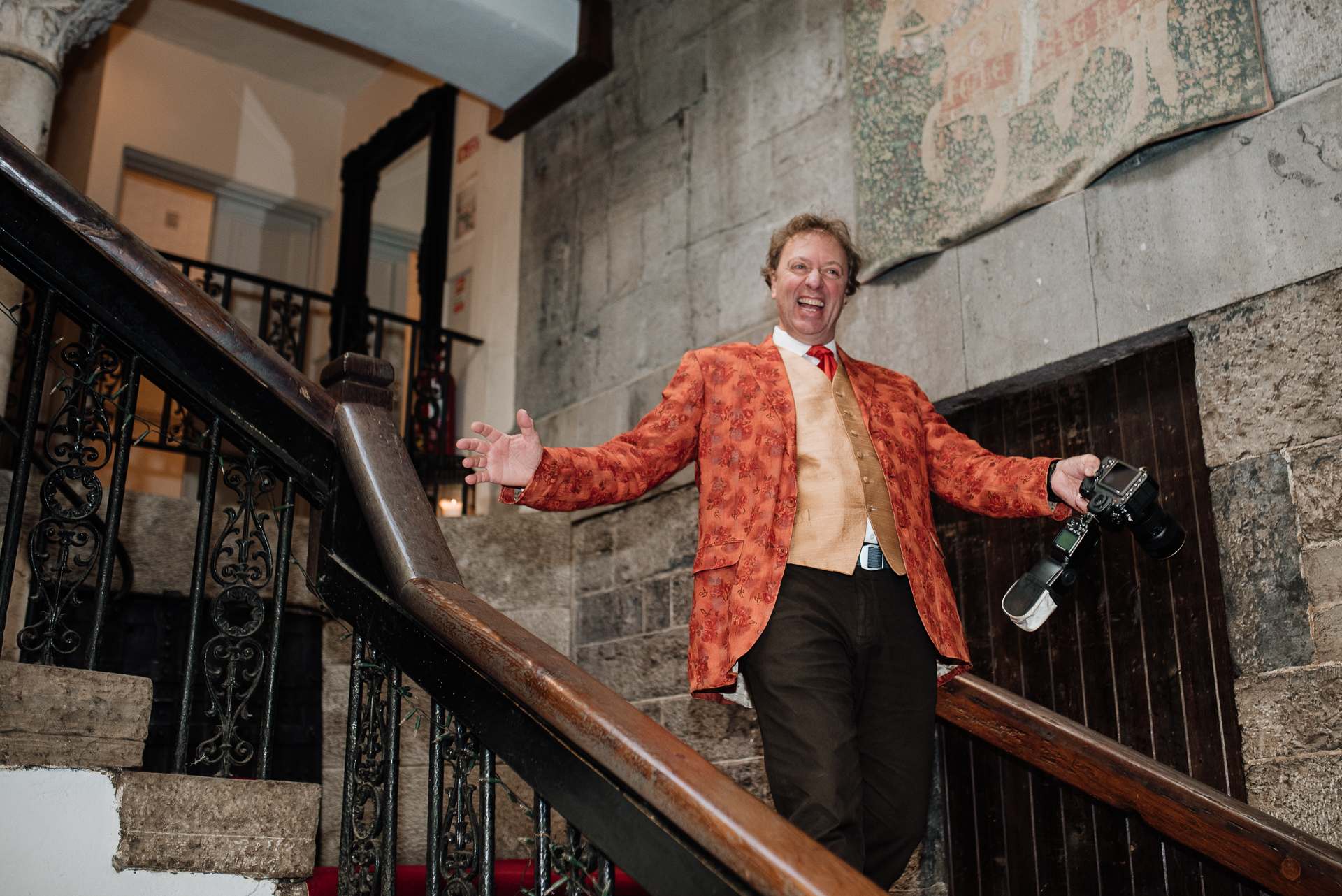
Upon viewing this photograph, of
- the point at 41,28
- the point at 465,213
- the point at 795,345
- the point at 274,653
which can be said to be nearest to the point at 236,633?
the point at 274,653

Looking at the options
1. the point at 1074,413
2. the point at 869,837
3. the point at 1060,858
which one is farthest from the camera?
the point at 1074,413

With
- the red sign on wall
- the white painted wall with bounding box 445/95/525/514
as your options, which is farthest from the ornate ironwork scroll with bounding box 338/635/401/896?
the red sign on wall

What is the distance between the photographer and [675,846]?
1281 mm

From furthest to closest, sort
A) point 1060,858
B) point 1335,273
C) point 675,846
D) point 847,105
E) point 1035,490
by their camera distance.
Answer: point 847,105, point 1060,858, point 1335,273, point 1035,490, point 675,846

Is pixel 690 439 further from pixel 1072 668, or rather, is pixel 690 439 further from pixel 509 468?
pixel 1072 668

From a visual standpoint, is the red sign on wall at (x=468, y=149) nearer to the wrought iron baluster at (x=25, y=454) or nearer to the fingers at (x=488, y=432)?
the wrought iron baluster at (x=25, y=454)

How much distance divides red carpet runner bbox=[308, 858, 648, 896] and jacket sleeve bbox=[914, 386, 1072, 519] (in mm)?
964

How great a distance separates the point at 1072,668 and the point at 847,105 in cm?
207

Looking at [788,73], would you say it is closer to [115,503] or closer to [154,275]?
[154,275]

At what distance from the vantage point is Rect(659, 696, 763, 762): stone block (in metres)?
3.62

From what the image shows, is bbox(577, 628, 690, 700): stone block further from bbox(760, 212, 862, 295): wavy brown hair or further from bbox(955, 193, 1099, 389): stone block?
bbox(760, 212, 862, 295): wavy brown hair

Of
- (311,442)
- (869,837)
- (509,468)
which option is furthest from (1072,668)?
(311,442)

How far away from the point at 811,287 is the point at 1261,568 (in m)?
1.27

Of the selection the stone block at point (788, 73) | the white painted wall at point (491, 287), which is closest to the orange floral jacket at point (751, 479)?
the stone block at point (788, 73)
